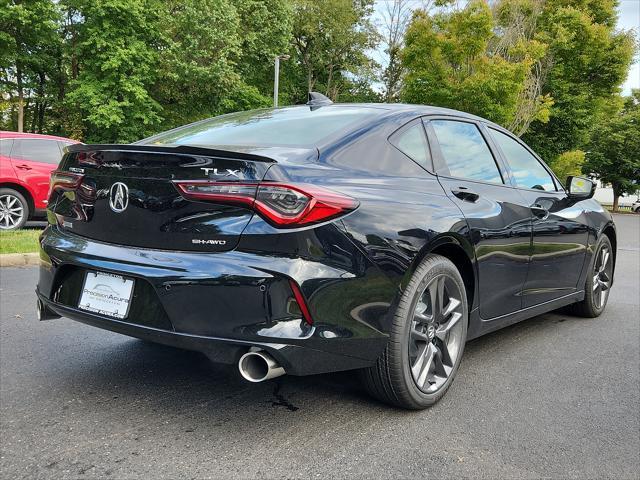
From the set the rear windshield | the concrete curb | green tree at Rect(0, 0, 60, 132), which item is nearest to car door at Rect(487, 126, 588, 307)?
the rear windshield

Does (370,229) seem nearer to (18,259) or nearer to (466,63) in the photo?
(18,259)

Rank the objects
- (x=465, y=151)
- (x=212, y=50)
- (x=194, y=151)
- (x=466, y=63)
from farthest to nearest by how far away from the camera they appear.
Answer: (x=212, y=50)
(x=466, y=63)
(x=465, y=151)
(x=194, y=151)

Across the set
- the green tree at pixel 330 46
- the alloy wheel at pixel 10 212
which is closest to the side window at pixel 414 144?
the alloy wheel at pixel 10 212

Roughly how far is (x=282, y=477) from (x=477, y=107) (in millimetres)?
19407

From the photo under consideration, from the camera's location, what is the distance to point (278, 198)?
2.21 metres

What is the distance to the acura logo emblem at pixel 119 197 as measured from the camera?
2.45m

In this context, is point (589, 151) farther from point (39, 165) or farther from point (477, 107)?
point (39, 165)

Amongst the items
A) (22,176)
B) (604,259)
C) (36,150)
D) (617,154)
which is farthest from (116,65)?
(617,154)

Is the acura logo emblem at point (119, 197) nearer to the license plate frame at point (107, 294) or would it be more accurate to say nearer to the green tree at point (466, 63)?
the license plate frame at point (107, 294)

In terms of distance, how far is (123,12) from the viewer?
21656 mm

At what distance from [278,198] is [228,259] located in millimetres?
307

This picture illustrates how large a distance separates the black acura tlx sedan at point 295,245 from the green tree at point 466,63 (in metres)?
17.3

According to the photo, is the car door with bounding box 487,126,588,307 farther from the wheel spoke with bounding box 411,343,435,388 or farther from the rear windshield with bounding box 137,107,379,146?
the rear windshield with bounding box 137,107,379,146

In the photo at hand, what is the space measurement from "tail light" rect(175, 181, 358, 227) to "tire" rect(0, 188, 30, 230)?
8.12 meters
